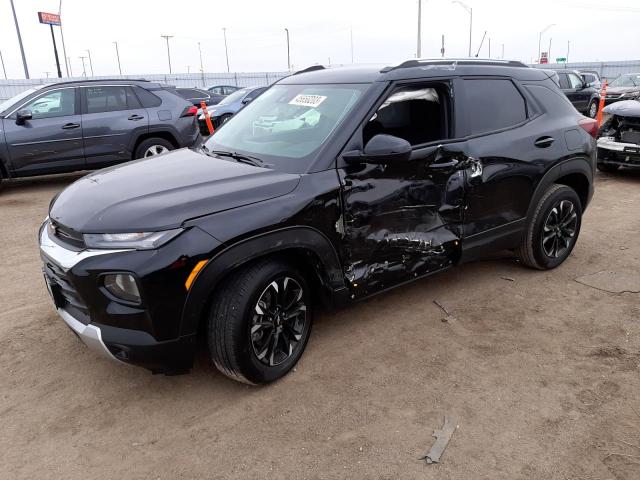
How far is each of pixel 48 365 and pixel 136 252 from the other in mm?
1388

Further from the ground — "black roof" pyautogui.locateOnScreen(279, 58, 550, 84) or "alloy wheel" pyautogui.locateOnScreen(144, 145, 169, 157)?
"black roof" pyautogui.locateOnScreen(279, 58, 550, 84)

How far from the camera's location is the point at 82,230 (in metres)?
2.68

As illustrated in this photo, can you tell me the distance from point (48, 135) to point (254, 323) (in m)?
6.76

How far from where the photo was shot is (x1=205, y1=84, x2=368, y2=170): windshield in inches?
130

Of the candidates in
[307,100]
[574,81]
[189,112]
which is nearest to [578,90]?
[574,81]

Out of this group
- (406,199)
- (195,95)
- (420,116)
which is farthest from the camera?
(195,95)

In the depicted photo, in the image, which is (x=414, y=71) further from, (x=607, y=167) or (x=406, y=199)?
(x=607, y=167)

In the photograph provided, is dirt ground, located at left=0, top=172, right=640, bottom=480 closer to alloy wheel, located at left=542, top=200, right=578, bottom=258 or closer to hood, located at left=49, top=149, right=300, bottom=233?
alloy wheel, located at left=542, top=200, right=578, bottom=258

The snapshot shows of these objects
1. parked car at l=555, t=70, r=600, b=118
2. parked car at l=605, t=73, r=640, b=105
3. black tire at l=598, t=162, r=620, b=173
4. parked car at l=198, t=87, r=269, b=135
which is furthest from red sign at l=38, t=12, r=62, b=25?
black tire at l=598, t=162, r=620, b=173

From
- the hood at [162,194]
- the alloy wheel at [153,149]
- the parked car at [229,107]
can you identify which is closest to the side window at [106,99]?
the alloy wheel at [153,149]

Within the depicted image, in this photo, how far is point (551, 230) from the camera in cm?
463

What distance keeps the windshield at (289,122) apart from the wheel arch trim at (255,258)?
517 mm

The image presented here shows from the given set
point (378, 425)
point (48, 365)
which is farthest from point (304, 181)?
point (48, 365)

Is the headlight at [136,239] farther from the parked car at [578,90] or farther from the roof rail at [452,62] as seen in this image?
the parked car at [578,90]
